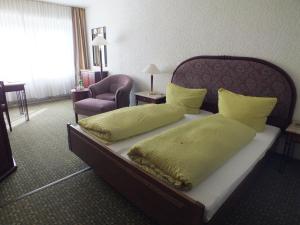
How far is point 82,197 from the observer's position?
1794 millimetres

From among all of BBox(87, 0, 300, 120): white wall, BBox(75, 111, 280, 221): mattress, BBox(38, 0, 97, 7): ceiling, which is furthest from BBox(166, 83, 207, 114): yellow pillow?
BBox(38, 0, 97, 7): ceiling

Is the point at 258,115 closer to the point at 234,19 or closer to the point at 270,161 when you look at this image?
the point at 270,161

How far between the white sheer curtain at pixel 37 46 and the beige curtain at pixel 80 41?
0.10 meters

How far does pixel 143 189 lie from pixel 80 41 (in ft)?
16.0

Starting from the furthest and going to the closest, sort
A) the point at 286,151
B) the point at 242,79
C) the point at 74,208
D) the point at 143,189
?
the point at 242,79 → the point at 286,151 → the point at 74,208 → the point at 143,189

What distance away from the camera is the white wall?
7.22ft

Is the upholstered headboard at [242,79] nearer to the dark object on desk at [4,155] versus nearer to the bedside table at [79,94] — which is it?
the bedside table at [79,94]

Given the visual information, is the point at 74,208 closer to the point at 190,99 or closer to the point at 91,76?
the point at 190,99

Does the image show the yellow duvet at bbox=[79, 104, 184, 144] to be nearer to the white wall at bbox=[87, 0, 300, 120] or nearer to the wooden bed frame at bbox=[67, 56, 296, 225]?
the wooden bed frame at bbox=[67, 56, 296, 225]

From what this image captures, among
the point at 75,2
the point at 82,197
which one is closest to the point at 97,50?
the point at 75,2

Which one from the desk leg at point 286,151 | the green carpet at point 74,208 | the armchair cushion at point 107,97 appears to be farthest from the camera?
the armchair cushion at point 107,97

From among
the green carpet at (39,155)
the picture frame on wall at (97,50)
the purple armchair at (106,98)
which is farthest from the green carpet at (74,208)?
the picture frame on wall at (97,50)

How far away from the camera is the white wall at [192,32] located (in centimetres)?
220

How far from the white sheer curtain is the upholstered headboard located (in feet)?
11.2
